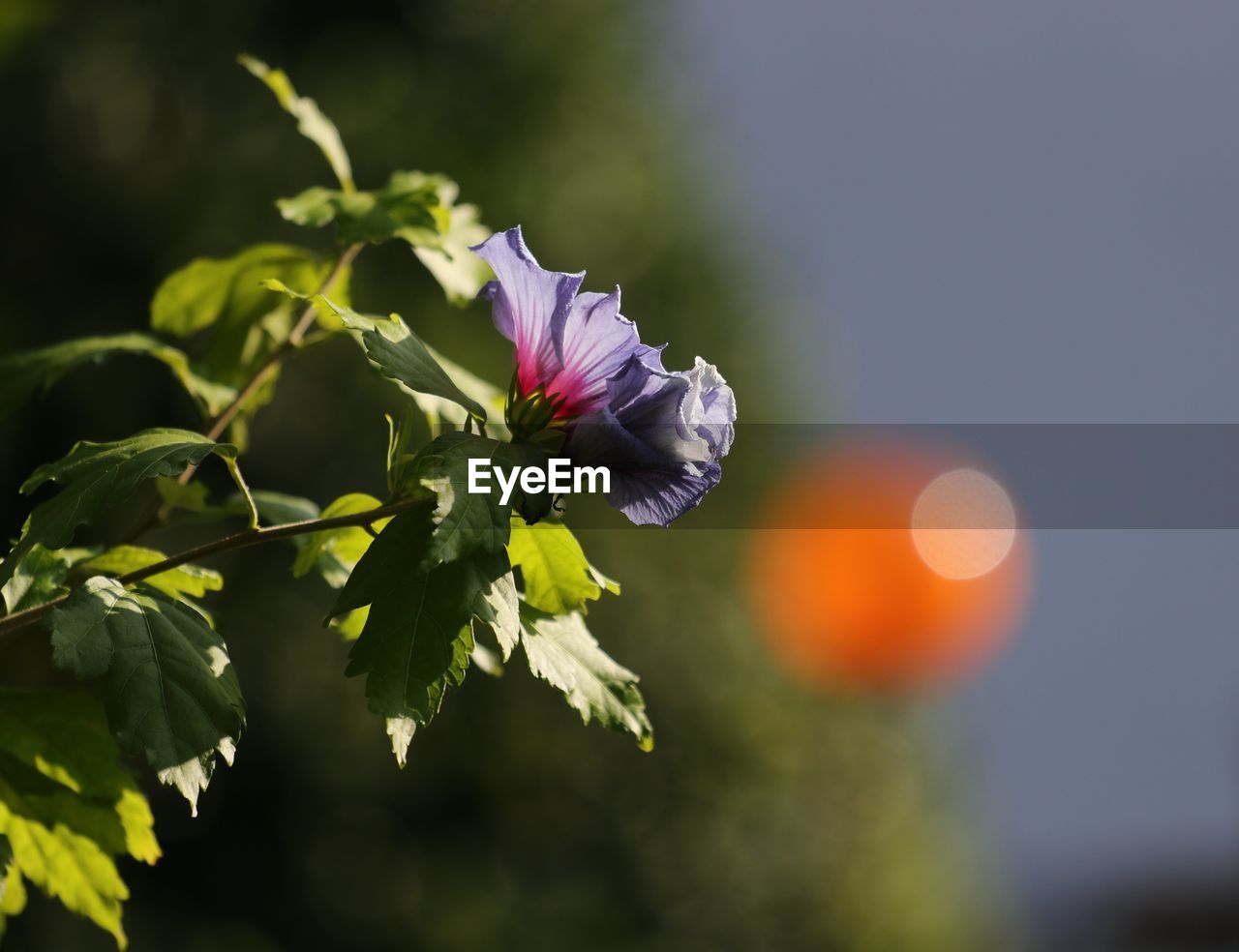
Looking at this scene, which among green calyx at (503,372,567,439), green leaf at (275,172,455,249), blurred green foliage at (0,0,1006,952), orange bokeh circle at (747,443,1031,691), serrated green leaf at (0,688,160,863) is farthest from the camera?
orange bokeh circle at (747,443,1031,691)

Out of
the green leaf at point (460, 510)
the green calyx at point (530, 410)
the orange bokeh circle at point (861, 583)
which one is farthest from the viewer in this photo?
the orange bokeh circle at point (861, 583)

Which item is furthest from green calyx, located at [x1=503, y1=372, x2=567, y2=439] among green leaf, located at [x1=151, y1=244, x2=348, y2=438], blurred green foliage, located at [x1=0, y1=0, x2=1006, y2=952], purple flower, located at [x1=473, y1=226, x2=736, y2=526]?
blurred green foliage, located at [x1=0, y1=0, x2=1006, y2=952]

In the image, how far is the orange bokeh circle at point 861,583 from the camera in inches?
191

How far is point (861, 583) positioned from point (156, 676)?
18.4 feet

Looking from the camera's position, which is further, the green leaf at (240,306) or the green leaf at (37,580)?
the green leaf at (240,306)

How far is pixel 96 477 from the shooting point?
1.88 feet

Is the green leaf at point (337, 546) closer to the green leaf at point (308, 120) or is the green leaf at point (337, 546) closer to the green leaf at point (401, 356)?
the green leaf at point (401, 356)

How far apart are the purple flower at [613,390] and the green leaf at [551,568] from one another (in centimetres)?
5

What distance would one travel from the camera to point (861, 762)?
14.8 feet

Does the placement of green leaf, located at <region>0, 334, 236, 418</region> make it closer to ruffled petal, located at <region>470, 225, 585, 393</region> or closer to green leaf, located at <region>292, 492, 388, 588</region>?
green leaf, located at <region>292, 492, 388, 588</region>

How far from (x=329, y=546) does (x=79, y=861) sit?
0.24 meters

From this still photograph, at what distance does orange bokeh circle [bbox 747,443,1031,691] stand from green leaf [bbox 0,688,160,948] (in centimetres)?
366

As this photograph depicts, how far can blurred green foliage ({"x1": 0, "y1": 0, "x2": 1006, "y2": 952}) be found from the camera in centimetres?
368

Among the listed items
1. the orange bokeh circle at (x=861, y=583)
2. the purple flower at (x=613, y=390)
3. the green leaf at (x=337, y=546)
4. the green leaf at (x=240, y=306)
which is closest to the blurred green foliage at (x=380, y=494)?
the orange bokeh circle at (x=861, y=583)
